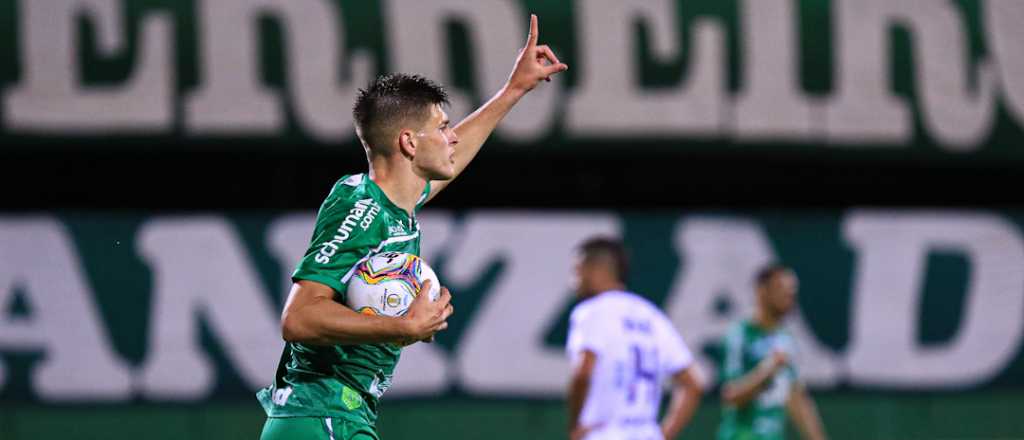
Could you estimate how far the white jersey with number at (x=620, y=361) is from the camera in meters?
7.08

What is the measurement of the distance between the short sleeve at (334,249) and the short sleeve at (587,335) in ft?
9.60

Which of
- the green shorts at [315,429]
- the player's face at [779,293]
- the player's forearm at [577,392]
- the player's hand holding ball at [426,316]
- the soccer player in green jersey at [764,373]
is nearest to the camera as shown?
the player's hand holding ball at [426,316]

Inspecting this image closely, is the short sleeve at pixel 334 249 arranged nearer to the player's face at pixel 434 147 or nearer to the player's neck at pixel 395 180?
the player's neck at pixel 395 180

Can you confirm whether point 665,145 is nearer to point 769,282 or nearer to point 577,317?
point 769,282

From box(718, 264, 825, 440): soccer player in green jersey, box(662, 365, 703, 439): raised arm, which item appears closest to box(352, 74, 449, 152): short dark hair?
box(662, 365, 703, 439): raised arm

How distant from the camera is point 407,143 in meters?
4.54

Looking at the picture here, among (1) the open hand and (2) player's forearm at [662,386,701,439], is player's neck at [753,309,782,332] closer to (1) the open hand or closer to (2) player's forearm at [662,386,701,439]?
(2) player's forearm at [662,386,701,439]

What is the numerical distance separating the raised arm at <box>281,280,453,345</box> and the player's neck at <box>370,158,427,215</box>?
0.49m

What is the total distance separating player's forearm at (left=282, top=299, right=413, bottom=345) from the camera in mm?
4062

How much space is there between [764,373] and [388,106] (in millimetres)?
5188

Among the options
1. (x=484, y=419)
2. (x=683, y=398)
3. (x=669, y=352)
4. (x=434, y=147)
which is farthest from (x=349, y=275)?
(x=484, y=419)

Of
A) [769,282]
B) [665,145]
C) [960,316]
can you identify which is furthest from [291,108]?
[960,316]

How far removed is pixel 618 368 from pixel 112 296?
22.0 feet

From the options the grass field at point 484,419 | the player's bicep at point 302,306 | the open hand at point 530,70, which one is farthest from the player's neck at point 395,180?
the grass field at point 484,419
